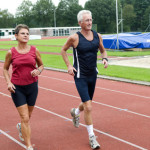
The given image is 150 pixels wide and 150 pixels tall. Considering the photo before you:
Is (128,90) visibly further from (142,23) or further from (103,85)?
(142,23)

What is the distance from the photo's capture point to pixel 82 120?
641 centimetres

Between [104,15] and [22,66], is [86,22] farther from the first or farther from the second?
[104,15]

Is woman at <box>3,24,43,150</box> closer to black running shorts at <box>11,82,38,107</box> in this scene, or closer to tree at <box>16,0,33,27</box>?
black running shorts at <box>11,82,38,107</box>

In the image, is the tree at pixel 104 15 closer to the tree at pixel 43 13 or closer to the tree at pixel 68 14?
the tree at pixel 68 14

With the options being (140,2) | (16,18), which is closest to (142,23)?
(140,2)

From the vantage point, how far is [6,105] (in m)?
8.12

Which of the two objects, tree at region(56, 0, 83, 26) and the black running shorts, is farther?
tree at region(56, 0, 83, 26)

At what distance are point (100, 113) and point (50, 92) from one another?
3.14 metres

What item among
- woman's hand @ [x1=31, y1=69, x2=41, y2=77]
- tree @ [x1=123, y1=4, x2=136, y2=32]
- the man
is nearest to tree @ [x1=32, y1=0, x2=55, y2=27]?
tree @ [x1=123, y1=4, x2=136, y2=32]

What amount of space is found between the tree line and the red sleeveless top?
8488cm

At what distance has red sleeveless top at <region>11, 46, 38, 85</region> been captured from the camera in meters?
4.48

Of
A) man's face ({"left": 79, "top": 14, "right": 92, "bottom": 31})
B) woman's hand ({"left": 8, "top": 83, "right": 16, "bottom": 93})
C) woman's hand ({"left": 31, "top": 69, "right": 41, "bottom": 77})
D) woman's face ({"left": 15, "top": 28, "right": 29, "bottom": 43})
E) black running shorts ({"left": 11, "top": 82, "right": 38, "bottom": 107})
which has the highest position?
man's face ({"left": 79, "top": 14, "right": 92, "bottom": 31})

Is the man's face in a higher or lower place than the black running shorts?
higher

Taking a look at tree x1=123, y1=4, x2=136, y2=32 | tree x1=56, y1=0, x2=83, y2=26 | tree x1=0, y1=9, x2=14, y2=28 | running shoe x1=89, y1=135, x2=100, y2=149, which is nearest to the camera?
→ running shoe x1=89, y1=135, x2=100, y2=149
